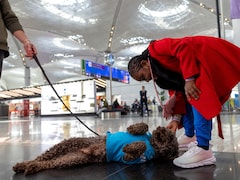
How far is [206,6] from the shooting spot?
41.7ft

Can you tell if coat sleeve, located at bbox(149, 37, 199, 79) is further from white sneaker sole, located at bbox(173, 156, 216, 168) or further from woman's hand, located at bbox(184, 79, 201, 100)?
white sneaker sole, located at bbox(173, 156, 216, 168)

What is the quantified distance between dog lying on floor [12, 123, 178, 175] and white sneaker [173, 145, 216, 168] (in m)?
0.17

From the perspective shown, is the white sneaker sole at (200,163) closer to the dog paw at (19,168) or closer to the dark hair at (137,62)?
the dark hair at (137,62)

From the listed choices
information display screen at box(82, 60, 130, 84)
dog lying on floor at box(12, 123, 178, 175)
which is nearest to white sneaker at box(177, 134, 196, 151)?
dog lying on floor at box(12, 123, 178, 175)

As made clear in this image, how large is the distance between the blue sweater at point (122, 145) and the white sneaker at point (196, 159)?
0.73ft

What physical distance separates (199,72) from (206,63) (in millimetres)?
81

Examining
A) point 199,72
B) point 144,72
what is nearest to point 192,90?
point 199,72

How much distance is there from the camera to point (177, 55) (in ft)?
5.51

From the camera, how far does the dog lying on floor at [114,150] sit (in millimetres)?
1816

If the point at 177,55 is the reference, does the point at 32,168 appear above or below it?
below

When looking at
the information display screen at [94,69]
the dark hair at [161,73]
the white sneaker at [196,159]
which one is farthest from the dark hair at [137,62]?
the information display screen at [94,69]

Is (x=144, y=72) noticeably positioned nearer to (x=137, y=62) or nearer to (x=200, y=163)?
(x=137, y=62)

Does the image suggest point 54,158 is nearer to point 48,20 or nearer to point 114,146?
point 114,146

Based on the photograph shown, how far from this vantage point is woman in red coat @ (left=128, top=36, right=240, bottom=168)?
1607mm
